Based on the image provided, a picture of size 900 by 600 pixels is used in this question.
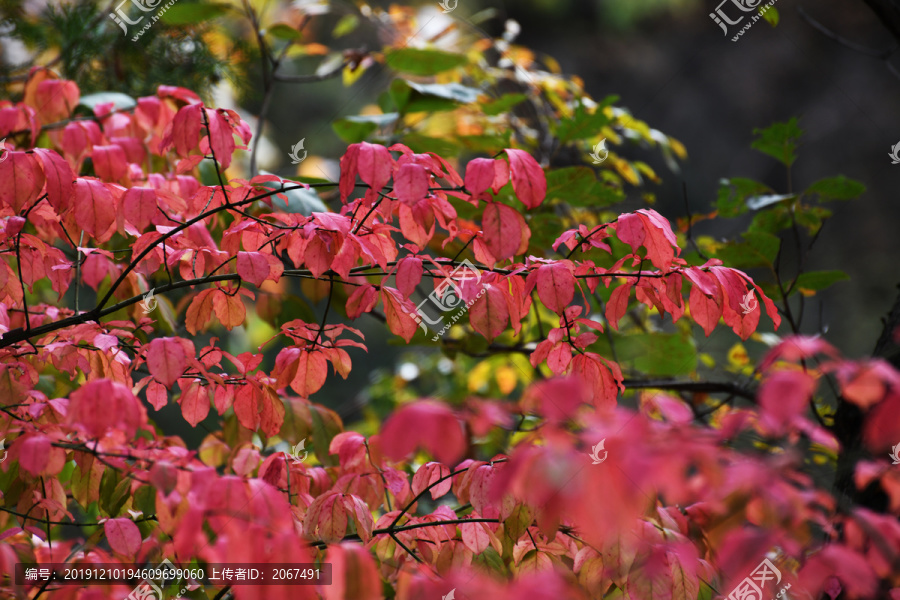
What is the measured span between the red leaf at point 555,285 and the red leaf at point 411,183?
0.19m

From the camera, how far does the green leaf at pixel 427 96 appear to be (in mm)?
1377

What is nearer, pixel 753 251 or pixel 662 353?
pixel 753 251

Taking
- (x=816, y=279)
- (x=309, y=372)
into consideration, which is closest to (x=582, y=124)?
(x=816, y=279)

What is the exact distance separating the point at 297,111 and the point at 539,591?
20.3 feet

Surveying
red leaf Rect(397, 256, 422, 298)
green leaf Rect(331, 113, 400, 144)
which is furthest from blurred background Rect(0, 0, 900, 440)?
red leaf Rect(397, 256, 422, 298)

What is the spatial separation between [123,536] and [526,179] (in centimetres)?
70

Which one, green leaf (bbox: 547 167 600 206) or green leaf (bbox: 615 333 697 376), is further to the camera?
green leaf (bbox: 615 333 697 376)

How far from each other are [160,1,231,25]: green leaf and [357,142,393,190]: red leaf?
100 cm

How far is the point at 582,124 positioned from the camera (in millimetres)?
1283

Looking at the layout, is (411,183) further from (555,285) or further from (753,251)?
(753,251)

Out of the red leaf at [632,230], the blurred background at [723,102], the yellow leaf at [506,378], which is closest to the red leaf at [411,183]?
the red leaf at [632,230]

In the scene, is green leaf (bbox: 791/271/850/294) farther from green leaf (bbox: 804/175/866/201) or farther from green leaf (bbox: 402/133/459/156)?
green leaf (bbox: 402/133/459/156)

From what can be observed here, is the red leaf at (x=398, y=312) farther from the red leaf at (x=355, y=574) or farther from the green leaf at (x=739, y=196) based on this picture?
the green leaf at (x=739, y=196)

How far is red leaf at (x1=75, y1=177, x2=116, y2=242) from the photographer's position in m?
0.76
